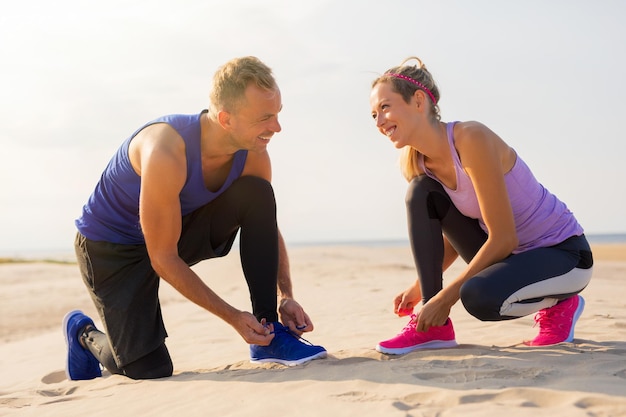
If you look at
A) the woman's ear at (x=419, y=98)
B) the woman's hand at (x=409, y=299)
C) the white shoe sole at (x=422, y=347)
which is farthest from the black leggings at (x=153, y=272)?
the woman's ear at (x=419, y=98)

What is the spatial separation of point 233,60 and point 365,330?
214cm

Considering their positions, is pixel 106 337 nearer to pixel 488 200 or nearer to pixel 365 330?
pixel 365 330

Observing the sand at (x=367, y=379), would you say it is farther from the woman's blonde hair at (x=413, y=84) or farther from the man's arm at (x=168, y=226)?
the woman's blonde hair at (x=413, y=84)

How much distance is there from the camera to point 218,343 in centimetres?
455

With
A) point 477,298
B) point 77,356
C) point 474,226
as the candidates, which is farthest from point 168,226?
point 474,226

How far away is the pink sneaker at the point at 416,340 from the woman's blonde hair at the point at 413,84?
765mm

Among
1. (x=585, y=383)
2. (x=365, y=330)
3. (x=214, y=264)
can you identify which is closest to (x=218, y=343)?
(x=365, y=330)

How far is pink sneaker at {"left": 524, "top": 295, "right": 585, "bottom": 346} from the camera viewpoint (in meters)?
3.10

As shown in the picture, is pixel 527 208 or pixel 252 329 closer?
pixel 252 329

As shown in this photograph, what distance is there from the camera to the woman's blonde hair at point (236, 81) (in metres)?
2.94

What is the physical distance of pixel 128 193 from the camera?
3.12 m

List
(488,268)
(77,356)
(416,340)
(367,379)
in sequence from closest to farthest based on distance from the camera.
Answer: (367,379)
(488,268)
(416,340)
(77,356)

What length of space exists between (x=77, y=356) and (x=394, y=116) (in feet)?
6.90

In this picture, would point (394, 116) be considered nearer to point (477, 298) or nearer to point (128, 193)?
point (477, 298)
